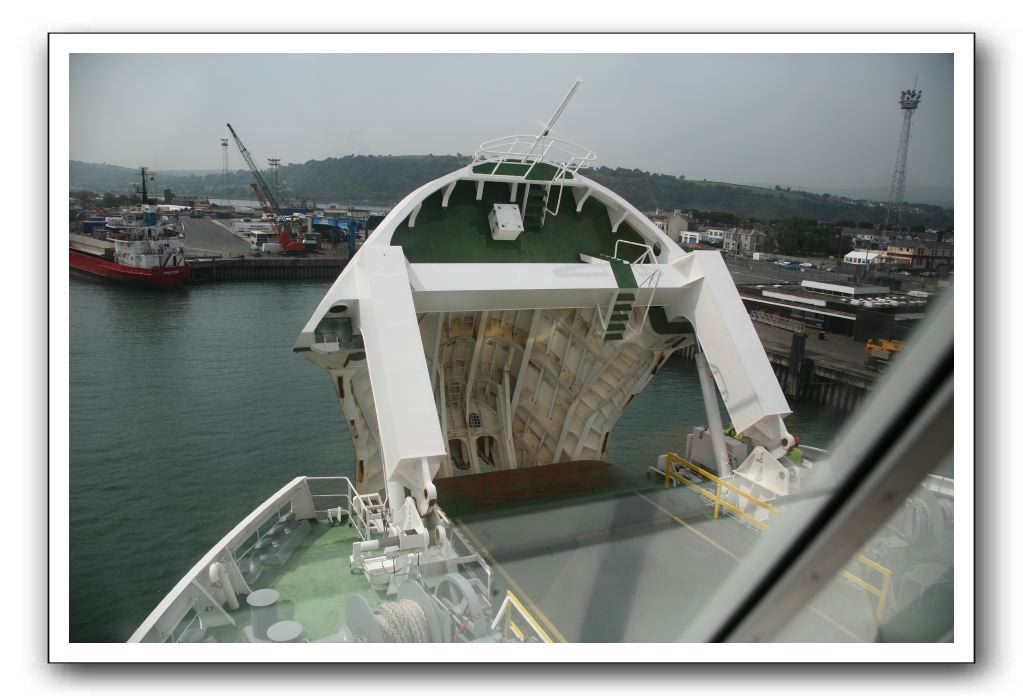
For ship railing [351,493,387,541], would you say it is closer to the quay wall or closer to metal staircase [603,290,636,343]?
metal staircase [603,290,636,343]

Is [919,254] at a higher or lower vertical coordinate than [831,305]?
higher

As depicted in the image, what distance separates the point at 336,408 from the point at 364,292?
451 inches

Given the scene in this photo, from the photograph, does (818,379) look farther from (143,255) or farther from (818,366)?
(143,255)

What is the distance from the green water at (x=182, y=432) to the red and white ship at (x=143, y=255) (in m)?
1.31

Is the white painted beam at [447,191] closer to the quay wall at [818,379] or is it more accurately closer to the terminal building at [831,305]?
the terminal building at [831,305]

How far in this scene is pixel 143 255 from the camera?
3033 cm

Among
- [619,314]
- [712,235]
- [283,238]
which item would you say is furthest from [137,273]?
[619,314]

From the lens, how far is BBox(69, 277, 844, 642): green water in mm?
10578

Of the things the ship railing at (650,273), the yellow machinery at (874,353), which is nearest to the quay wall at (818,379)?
the yellow machinery at (874,353)

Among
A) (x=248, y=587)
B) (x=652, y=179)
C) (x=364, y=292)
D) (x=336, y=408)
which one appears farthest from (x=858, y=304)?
(x=248, y=587)

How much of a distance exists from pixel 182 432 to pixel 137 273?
55.7 ft

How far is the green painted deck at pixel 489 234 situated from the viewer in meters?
8.45

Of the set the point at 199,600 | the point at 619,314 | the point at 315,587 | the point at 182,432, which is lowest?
the point at 182,432

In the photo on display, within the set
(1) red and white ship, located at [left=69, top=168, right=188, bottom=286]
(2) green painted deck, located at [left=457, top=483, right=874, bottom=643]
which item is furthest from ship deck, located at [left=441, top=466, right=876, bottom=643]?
(1) red and white ship, located at [left=69, top=168, right=188, bottom=286]
